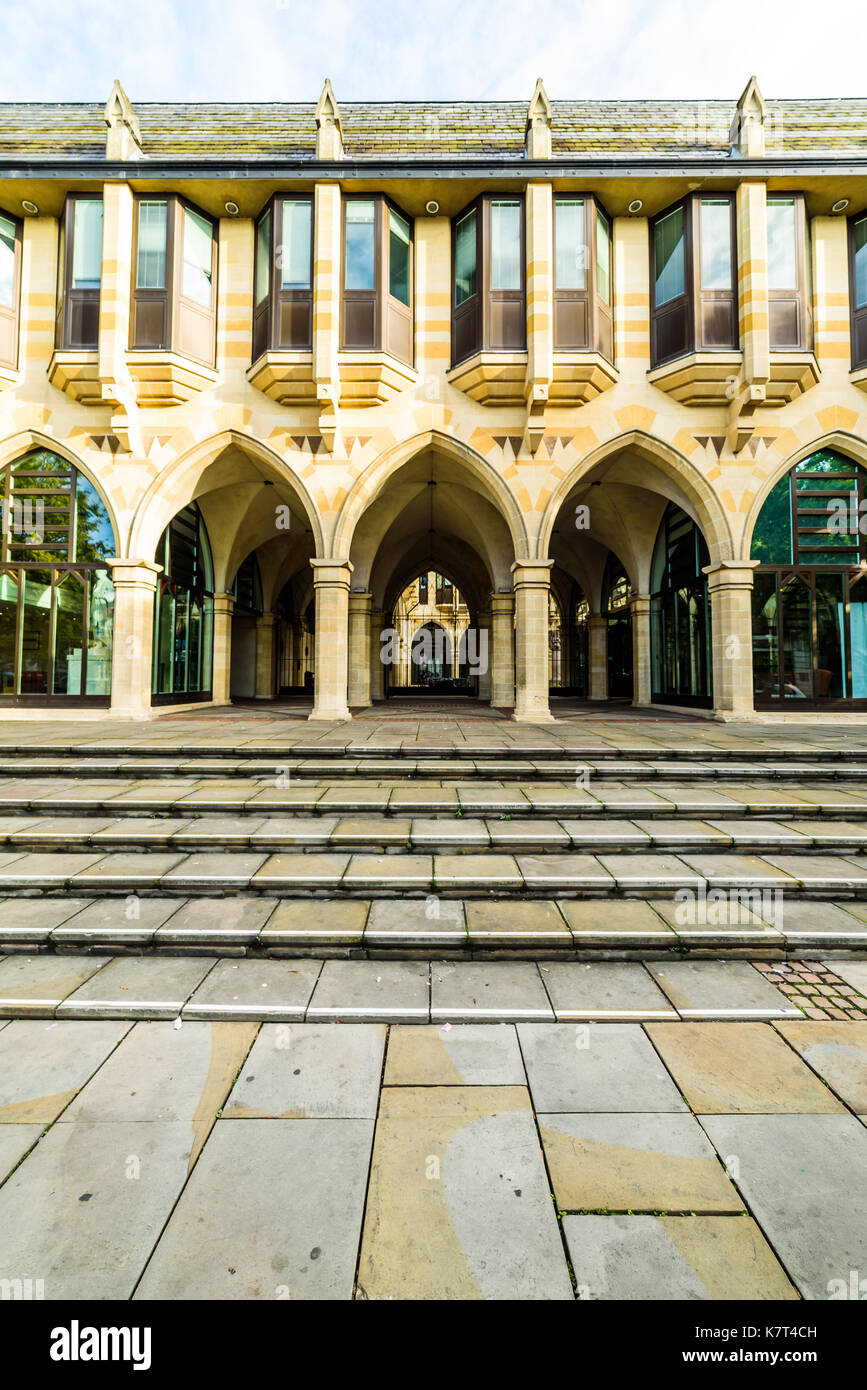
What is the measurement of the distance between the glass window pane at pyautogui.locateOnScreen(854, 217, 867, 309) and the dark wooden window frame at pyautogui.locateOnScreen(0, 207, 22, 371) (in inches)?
719

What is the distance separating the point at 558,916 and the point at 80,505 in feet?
45.5

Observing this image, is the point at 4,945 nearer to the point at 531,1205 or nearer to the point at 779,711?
the point at 531,1205

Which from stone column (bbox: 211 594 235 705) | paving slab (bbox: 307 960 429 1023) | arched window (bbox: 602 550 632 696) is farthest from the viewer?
arched window (bbox: 602 550 632 696)

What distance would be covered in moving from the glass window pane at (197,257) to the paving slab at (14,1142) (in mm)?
14674

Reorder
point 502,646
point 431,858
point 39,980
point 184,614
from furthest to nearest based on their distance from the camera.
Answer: point 502,646 < point 184,614 < point 431,858 < point 39,980

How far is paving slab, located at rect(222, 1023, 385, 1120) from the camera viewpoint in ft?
7.98

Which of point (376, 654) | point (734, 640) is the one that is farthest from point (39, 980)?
point (376, 654)

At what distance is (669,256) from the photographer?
1272cm

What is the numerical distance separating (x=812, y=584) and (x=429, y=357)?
32.4 feet

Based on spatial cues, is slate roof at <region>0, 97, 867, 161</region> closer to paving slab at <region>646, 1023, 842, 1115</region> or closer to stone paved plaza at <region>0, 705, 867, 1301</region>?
stone paved plaza at <region>0, 705, 867, 1301</region>

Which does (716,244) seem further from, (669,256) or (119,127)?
(119,127)

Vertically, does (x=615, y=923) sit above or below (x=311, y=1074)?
above

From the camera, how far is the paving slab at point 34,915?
3.80 m

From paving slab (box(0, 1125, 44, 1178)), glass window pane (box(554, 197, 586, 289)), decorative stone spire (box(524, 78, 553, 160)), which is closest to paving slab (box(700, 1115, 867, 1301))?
paving slab (box(0, 1125, 44, 1178))
